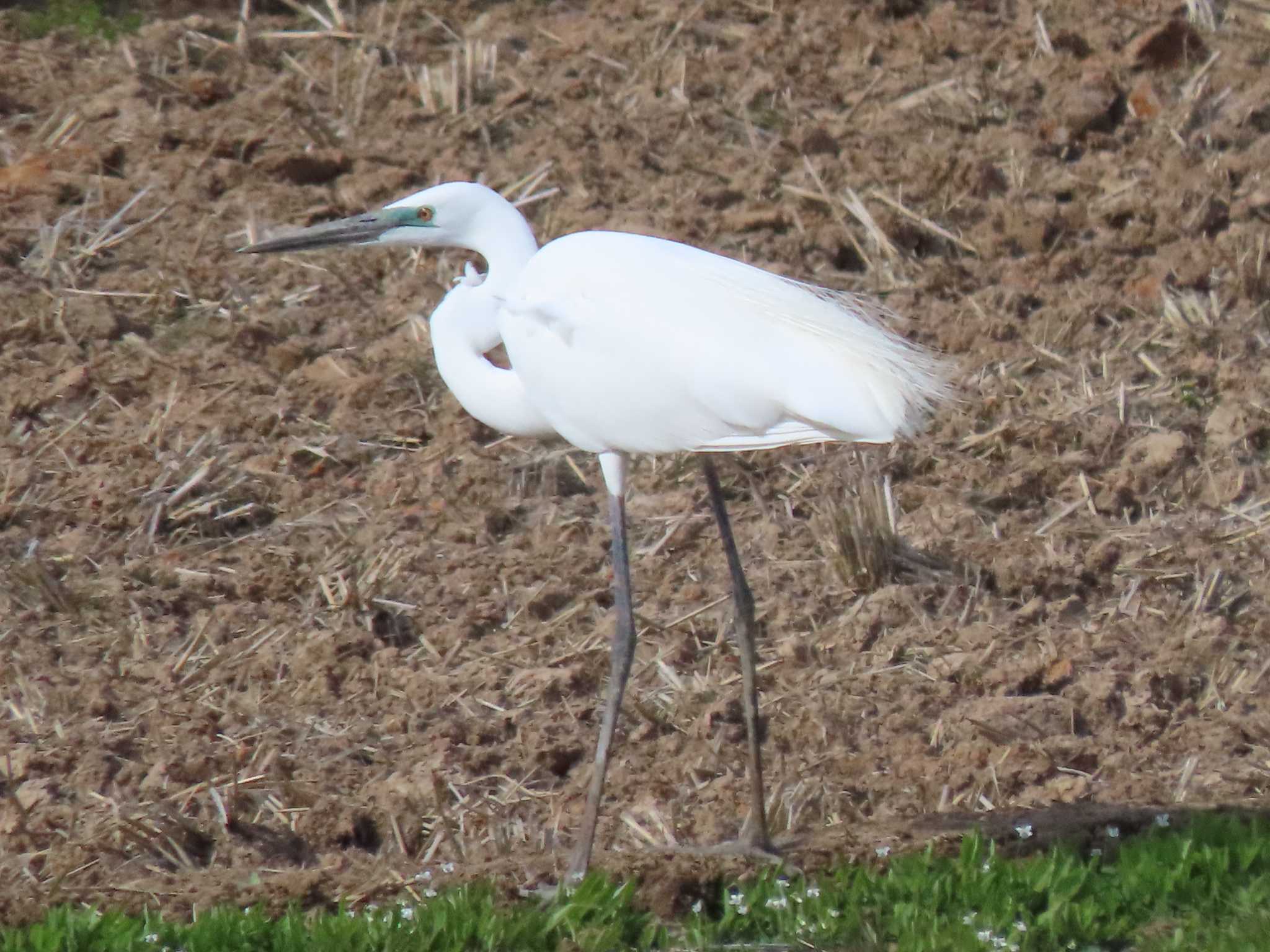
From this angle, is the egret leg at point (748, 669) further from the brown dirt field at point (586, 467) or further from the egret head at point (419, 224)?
the egret head at point (419, 224)

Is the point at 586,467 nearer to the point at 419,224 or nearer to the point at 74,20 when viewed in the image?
the point at 419,224

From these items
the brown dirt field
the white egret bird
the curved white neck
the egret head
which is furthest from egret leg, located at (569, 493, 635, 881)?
the egret head

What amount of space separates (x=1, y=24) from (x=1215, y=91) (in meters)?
5.55

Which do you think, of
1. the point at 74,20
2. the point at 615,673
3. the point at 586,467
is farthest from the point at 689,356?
the point at 74,20

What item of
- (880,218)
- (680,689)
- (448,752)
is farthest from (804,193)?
(448,752)

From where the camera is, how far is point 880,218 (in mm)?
7496

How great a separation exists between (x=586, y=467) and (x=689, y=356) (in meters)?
2.34

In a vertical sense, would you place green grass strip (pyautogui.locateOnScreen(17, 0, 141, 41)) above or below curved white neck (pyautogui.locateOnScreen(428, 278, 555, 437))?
above

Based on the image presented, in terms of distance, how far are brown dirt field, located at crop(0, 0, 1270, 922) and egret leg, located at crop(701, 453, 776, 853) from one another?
0.17 m

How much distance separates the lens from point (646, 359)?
4438 mm

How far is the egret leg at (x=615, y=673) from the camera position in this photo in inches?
176

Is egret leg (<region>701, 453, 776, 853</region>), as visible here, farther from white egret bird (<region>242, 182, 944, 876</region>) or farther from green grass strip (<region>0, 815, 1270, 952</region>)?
green grass strip (<region>0, 815, 1270, 952</region>)

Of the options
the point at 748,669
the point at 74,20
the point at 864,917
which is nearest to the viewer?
the point at 864,917

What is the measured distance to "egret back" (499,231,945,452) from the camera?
4277 mm
